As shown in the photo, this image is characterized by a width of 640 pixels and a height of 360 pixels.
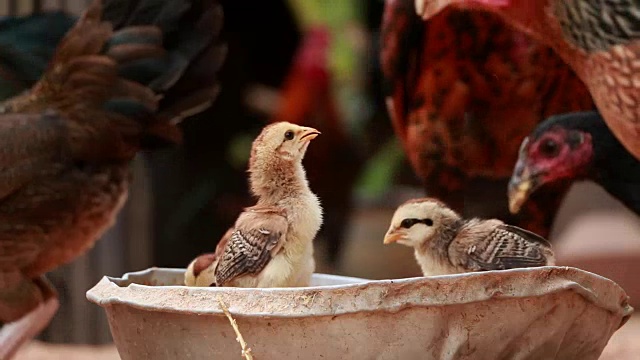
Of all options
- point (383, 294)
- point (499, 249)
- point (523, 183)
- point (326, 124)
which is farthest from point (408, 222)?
point (326, 124)

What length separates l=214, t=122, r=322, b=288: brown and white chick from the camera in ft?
4.91

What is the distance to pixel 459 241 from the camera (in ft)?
5.11

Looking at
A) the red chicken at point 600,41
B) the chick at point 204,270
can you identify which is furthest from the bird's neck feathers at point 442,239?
the red chicken at point 600,41

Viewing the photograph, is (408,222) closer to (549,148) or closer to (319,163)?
(549,148)

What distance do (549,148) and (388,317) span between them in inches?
43.0

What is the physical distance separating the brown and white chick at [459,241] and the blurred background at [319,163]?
2.85m

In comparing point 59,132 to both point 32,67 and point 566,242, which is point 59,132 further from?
point 566,242

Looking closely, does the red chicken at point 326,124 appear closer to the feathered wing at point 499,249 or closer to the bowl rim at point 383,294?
the feathered wing at point 499,249

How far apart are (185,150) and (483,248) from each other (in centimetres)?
390

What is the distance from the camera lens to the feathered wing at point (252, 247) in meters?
1.49

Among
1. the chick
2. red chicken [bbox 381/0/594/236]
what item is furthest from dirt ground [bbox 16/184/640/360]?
the chick

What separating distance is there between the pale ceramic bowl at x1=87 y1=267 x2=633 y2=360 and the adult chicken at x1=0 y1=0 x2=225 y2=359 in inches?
47.6

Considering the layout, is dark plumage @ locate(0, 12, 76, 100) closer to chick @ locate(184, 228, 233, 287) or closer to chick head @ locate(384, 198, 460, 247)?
chick @ locate(184, 228, 233, 287)

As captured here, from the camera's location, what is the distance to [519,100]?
265 cm
